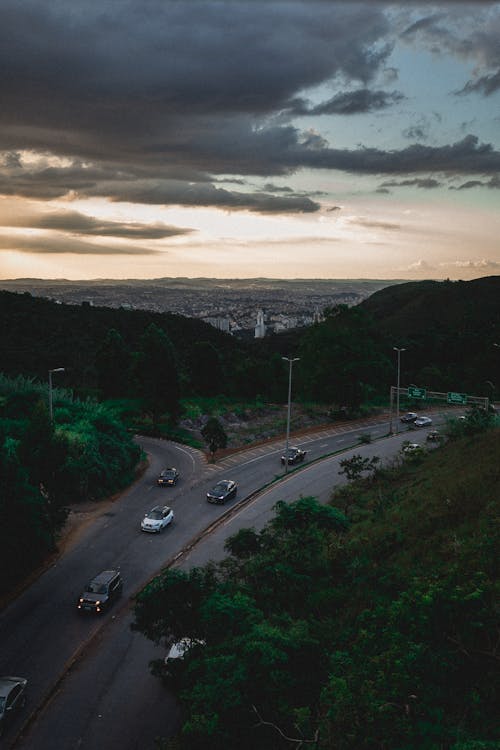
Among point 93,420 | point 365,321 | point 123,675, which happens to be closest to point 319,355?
point 365,321

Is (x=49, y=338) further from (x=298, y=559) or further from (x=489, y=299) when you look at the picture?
(x=489, y=299)

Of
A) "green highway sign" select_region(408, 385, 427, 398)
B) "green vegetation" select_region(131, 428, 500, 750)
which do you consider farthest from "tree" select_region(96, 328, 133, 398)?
"green vegetation" select_region(131, 428, 500, 750)

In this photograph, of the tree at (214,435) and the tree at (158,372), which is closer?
the tree at (214,435)

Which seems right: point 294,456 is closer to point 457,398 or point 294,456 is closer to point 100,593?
point 457,398

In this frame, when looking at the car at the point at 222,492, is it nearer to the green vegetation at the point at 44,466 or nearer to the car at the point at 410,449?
the green vegetation at the point at 44,466

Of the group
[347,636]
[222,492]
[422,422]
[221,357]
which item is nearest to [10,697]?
[347,636]

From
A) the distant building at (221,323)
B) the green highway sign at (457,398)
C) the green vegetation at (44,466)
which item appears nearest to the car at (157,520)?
the green vegetation at (44,466)

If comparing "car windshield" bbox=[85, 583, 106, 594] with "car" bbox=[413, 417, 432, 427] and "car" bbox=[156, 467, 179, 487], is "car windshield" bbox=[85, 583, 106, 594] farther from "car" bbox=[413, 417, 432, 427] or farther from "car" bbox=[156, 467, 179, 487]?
"car" bbox=[413, 417, 432, 427]
